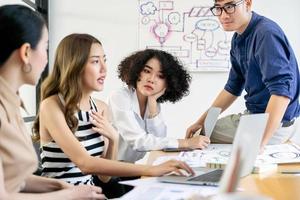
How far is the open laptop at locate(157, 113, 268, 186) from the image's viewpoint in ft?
Answer: 1.98

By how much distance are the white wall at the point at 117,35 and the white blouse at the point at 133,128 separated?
5.15 ft

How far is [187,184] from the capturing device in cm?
109

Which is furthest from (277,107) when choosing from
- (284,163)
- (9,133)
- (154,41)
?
(154,41)

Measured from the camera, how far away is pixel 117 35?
3.56 m

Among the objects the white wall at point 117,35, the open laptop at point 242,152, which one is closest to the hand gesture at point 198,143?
the open laptop at point 242,152

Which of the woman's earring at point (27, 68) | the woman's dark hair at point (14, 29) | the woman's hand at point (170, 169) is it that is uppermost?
the woman's dark hair at point (14, 29)

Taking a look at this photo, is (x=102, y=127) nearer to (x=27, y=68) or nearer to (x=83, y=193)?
(x=83, y=193)

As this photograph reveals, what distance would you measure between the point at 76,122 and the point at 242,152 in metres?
0.98

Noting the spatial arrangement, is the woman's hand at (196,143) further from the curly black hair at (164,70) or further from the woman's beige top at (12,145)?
the woman's beige top at (12,145)

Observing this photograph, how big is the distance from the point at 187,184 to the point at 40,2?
2.84m

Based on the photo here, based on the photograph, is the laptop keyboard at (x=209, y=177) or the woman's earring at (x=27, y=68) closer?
the woman's earring at (x=27, y=68)

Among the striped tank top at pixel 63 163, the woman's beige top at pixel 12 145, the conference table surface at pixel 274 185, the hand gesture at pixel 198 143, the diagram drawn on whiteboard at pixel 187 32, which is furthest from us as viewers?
the diagram drawn on whiteboard at pixel 187 32

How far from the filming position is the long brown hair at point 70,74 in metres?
1.49

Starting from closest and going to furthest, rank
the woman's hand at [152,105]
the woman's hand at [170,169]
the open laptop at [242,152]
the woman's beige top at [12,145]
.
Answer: the open laptop at [242,152] → the woman's beige top at [12,145] → the woman's hand at [170,169] → the woman's hand at [152,105]
